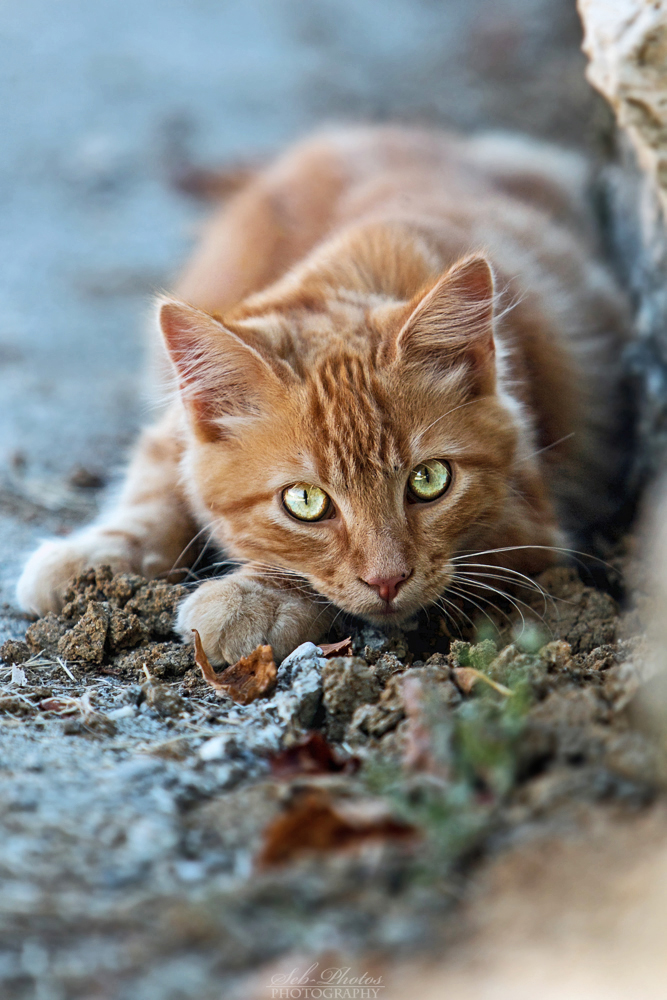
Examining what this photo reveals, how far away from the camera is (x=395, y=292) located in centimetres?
258

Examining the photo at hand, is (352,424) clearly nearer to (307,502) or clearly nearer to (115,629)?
(307,502)

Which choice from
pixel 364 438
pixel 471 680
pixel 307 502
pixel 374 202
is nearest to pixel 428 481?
pixel 364 438

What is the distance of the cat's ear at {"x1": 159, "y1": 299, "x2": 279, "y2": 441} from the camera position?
6.86ft

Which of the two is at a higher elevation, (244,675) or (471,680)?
(471,680)

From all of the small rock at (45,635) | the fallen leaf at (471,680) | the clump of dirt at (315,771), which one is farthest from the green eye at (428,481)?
the small rock at (45,635)

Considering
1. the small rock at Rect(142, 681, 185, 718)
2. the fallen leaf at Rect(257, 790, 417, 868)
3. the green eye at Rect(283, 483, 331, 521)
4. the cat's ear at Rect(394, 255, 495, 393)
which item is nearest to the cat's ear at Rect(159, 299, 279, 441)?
the green eye at Rect(283, 483, 331, 521)

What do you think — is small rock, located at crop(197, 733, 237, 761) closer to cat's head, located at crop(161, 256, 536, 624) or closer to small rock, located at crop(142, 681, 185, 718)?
small rock, located at crop(142, 681, 185, 718)

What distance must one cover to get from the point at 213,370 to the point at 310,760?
42.1 inches

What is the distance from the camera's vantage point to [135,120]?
6.86 metres

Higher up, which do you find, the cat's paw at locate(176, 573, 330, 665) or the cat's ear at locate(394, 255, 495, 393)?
the cat's ear at locate(394, 255, 495, 393)

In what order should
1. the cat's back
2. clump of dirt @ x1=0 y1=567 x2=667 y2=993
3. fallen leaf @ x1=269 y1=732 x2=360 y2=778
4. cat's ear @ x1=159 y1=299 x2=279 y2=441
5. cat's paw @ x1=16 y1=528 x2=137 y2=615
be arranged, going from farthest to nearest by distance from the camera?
the cat's back < cat's paw @ x1=16 y1=528 x2=137 y2=615 < cat's ear @ x1=159 y1=299 x2=279 y2=441 < fallen leaf @ x1=269 y1=732 x2=360 y2=778 < clump of dirt @ x1=0 y1=567 x2=667 y2=993

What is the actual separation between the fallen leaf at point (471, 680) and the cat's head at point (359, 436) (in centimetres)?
29

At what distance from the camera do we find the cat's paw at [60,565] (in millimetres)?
2336

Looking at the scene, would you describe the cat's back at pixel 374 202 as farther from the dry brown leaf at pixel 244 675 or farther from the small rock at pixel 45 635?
the dry brown leaf at pixel 244 675
